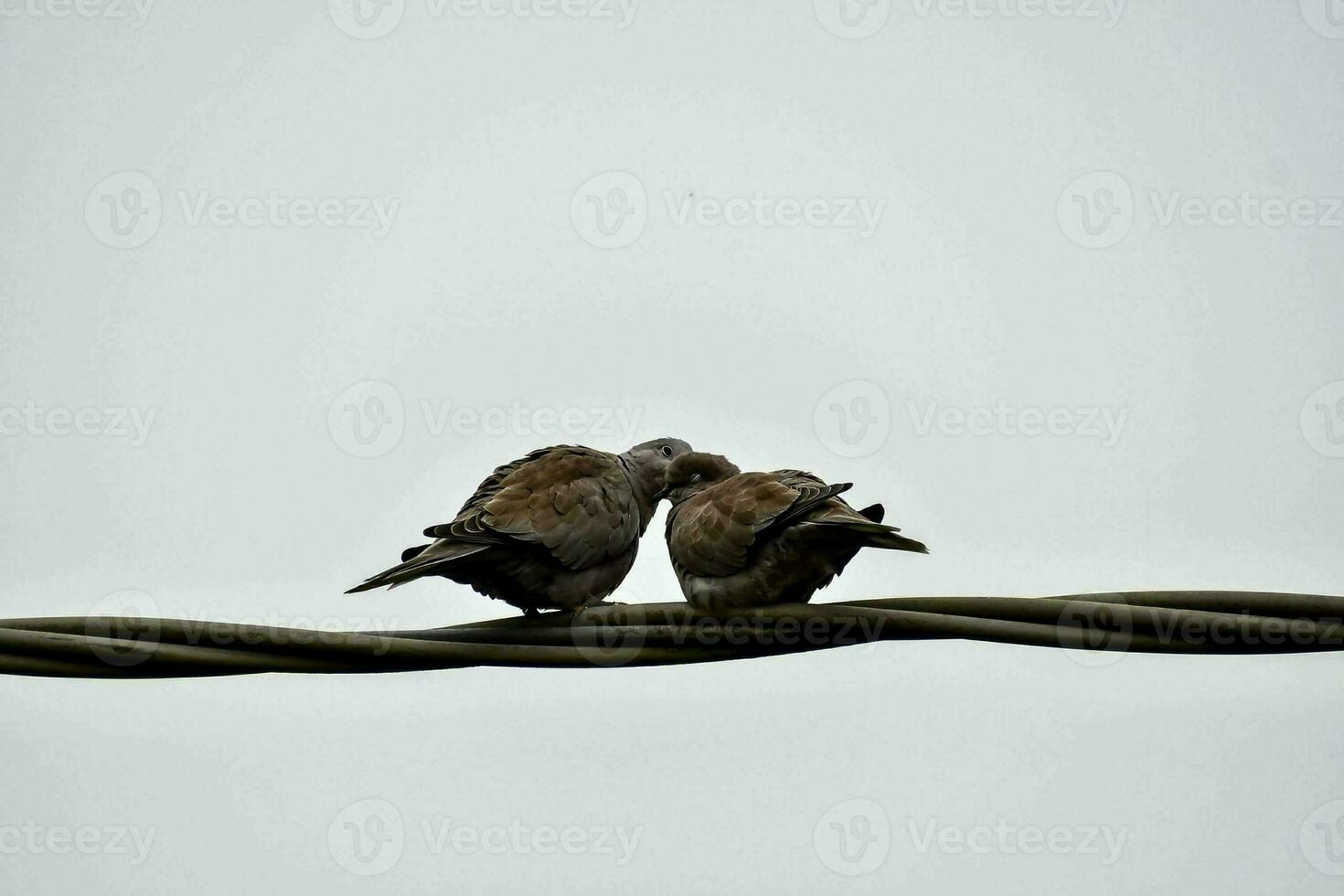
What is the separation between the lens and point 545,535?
460 cm

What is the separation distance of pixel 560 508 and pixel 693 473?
2.47ft

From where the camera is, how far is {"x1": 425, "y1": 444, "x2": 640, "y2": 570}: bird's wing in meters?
4.50

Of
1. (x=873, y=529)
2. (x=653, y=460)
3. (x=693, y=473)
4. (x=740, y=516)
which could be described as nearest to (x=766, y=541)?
(x=740, y=516)

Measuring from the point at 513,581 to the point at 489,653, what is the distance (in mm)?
1078

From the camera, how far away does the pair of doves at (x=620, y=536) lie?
4.28 m

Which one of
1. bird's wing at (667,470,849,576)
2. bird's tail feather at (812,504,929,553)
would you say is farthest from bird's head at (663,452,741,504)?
bird's tail feather at (812,504,929,553)

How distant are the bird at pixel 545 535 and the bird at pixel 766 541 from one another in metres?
0.34

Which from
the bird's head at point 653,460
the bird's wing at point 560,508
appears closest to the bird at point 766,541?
the bird's wing at point 560,508

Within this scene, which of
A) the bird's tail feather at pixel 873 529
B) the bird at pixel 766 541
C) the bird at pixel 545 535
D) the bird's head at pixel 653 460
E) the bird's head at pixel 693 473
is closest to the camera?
the bird's tail feather at pixel 873 529

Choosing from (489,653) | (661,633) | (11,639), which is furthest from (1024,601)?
(11,639)

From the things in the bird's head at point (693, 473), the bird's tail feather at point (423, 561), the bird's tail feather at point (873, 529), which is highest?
the bird's head at point (693, 473)

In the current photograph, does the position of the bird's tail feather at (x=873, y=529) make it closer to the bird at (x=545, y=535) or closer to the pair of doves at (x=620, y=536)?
the pair of doves at (x=620, y=536)

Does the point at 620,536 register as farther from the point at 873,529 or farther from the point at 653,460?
the point at 873,529

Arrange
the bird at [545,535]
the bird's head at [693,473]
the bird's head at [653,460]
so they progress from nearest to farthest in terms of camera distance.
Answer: the bird at [545,535]
the bird's head at [693,473]
the bird's head at [653,460]
